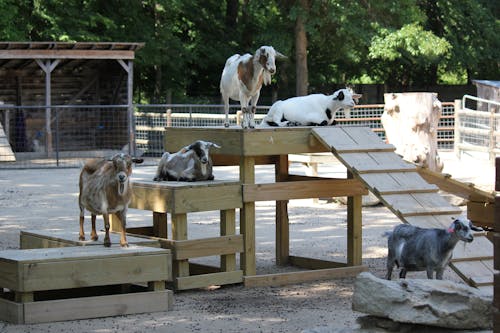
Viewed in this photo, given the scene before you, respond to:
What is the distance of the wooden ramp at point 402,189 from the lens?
8.68m

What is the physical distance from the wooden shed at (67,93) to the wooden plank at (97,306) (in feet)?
55.5

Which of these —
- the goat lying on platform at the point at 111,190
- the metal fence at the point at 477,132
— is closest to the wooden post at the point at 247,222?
the goat lying on platform at the point at 111,190

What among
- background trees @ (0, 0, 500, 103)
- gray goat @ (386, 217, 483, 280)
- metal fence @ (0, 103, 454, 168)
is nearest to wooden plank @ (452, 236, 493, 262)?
gray goat @ (386, 217, 483, 280)

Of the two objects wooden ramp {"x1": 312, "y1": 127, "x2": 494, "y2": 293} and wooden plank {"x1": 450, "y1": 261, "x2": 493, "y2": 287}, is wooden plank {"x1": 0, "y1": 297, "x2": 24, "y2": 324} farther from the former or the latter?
wooden plank {"x1": 450, "y1": 261, "x2": 493, "y2": 287}

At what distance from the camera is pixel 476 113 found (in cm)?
2403

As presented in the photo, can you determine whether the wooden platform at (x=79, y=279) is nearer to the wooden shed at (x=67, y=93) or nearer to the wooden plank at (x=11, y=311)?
the wooden plank at (x=11, y=311)

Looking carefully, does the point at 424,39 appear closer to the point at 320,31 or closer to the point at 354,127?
the point at 320,31

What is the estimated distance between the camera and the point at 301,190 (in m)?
10.2

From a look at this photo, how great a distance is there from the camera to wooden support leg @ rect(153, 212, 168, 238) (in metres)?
10.5

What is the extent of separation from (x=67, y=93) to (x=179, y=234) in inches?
828

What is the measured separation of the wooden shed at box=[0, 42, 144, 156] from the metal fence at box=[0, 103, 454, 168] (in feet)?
0.09

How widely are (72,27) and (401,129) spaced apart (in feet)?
58.4

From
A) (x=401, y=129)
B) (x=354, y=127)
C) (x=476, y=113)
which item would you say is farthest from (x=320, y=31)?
(x=354, y=127)


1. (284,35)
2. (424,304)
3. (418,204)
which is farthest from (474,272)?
(284,35)
